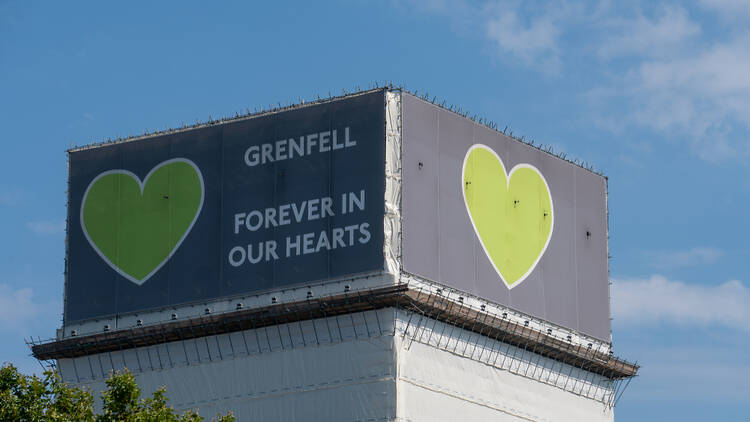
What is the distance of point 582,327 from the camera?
12850 cm

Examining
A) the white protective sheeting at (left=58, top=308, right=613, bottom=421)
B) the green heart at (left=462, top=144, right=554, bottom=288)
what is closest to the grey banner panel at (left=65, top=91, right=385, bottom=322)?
the white protective sheeting at (left=58, top=308, right=613, bottom=421)

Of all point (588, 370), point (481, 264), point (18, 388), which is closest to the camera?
point (18, 388)

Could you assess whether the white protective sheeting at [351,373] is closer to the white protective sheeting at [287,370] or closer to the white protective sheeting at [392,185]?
the white protective sheeting at [287,370]

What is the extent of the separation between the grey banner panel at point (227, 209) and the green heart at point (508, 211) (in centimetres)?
857

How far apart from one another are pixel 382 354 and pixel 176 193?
2164 cm

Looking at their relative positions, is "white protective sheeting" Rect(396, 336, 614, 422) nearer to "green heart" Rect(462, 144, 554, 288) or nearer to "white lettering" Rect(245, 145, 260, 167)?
"green heart" Rect(462, 144, 554, 288)

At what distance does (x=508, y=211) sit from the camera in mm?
123312

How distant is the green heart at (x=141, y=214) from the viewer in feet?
404

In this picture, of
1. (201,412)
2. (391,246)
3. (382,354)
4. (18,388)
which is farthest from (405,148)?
(18,388)

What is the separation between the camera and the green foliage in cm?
9150

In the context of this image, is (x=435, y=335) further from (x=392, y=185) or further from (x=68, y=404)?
(x=68, y=404)

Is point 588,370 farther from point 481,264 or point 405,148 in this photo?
point 405,148

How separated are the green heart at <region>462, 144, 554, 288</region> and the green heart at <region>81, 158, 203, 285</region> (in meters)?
19.0

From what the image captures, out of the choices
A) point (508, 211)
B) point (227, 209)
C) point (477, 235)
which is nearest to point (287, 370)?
point (227, 209)
